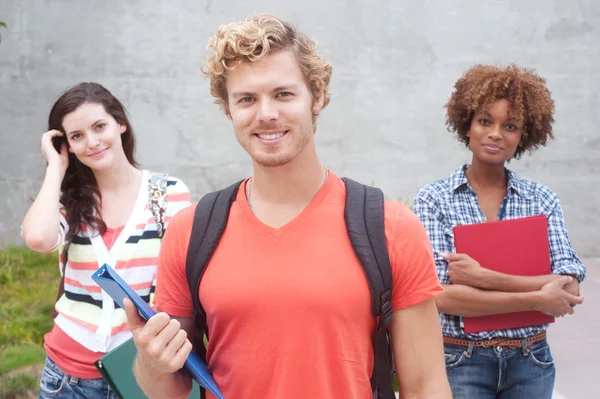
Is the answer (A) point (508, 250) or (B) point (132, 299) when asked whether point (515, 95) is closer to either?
(A) point (508, 250)

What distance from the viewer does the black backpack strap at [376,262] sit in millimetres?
1670

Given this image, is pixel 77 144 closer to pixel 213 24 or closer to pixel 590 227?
pixel 213 24

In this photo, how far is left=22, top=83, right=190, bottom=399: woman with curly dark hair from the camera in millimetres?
2617

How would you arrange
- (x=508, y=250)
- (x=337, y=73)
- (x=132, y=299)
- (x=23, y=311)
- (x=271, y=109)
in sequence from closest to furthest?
(x=132, y=299), (x=271, y=109), (x=508, y=250), (x=23, y=311), (x=337, y=73)

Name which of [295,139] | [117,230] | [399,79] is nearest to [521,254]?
[295,139]

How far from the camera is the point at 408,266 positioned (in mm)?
1710

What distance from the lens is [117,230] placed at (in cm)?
275

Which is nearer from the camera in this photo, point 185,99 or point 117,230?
point 117,230

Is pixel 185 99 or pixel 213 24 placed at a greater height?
pixel 213 24

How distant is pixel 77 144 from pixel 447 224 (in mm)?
1523

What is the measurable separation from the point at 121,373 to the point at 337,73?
6.01 metres

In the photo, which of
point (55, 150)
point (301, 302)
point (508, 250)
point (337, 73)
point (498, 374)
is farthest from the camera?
point (337, 73)

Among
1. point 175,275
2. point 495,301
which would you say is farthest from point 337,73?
point 175,275

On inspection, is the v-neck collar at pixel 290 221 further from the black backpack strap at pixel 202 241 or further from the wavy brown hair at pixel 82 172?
the wavy brown hair at pixel 82 172
